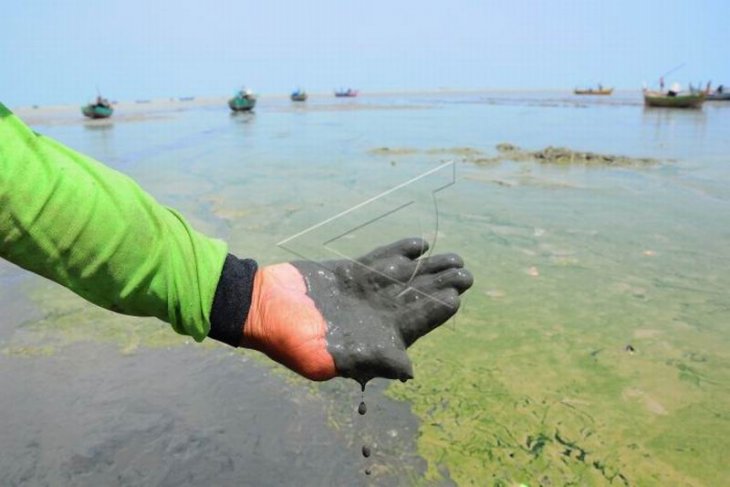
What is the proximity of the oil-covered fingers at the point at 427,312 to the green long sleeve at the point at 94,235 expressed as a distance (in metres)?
0.74

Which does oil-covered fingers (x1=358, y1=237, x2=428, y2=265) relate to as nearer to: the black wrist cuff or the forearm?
the black wrist cuff

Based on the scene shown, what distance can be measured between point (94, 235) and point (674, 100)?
1981 inches

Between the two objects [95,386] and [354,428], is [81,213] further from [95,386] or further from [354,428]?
[95,386]

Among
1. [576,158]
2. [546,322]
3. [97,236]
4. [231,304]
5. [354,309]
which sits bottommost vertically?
[546,322]

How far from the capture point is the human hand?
A: 1.97m

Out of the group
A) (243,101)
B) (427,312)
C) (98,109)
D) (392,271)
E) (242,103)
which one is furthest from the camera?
(242,103)

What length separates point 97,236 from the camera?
150 cm

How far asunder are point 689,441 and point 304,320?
2.59 metres

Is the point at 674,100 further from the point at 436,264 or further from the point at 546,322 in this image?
the point at 436,264

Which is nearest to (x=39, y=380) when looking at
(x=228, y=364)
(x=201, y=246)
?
(x=228, y=364)

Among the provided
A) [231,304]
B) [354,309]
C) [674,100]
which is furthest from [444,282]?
[674,100]

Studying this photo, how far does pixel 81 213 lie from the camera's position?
58.0 inches

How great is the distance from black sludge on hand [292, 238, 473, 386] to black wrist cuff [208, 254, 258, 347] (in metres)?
0.27

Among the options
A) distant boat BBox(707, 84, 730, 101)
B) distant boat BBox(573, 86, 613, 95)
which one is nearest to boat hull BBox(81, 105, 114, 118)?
distant boat BBox(707, 84, 730, 101)
